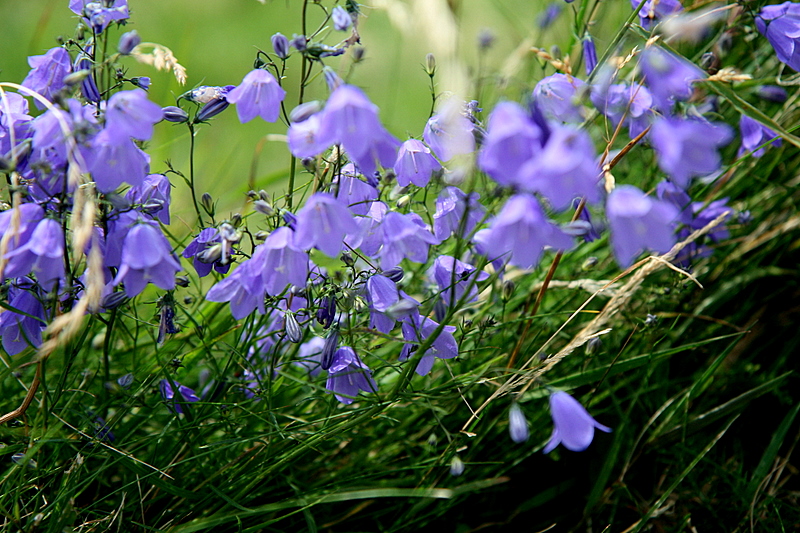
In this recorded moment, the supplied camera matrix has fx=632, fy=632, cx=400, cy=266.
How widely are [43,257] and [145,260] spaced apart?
6.7 inches

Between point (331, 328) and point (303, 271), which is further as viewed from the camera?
point (331, 328)

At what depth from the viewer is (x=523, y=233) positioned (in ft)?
3.02

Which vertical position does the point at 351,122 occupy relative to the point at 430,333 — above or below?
above

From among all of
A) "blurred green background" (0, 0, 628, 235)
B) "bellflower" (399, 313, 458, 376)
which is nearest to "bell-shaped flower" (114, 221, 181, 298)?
"bellflower" (399, 313, 458, 376)

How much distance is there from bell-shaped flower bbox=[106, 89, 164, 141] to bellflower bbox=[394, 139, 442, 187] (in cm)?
49

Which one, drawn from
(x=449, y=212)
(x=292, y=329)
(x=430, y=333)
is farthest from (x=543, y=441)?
(x=292, y=329)

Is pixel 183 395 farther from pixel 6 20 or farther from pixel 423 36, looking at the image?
pixel 6 20

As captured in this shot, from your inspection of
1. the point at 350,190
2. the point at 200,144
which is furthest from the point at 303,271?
the point at 200,144

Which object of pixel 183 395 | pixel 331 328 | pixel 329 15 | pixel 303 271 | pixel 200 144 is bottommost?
pixel 200 144

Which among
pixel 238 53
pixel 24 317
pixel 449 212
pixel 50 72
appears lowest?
pixel 238 53

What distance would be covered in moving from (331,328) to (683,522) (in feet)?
3.34

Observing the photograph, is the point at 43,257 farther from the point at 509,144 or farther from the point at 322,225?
the point at 509,144

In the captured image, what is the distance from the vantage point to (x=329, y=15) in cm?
122

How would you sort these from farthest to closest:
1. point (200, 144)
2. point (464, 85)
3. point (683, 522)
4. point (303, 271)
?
1. point (200, 144)
2. point (683, 522)
3. point (303, 271)
4. point (464, 85)
